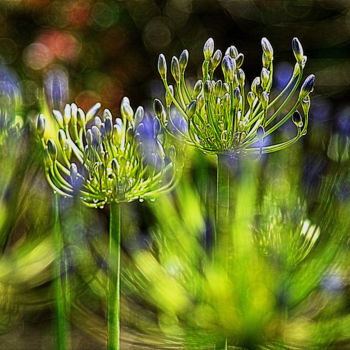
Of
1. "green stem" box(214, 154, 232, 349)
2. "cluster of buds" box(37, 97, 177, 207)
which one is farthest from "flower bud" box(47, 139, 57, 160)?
"green stem" box(214, 154, 232, 349)

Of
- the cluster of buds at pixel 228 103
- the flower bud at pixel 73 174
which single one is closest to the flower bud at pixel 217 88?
the cluster of buds at pixel 228 103

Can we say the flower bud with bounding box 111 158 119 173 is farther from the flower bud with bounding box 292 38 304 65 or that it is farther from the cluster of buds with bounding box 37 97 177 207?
the flower bud with bounding box 292 38 304 65

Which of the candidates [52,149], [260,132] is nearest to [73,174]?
[52,149]

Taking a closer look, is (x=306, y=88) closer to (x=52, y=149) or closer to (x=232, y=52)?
(x=232, y=52)

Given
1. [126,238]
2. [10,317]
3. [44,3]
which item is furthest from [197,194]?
[44,3]

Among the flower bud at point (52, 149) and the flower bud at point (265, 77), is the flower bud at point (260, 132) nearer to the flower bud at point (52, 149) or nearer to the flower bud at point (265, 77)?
the flower bud at point (265, 77)

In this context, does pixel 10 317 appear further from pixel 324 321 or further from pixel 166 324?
pixel 324 321

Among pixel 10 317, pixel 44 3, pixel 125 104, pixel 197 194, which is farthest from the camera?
pixel 44 3
